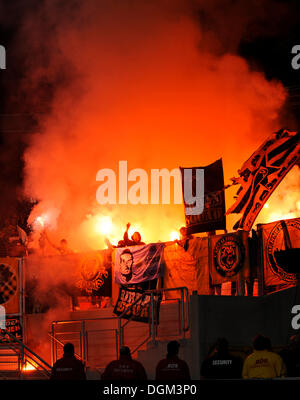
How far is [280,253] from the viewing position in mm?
15078

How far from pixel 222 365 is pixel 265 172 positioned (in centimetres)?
694

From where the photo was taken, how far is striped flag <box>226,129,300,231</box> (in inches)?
658

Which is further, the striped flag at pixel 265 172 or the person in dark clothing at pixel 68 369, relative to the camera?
the striped flag at pixel 265 172

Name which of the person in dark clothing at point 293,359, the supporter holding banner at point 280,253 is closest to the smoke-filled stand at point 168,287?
the supporter holding banner at point 280,253

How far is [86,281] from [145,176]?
3483 mm

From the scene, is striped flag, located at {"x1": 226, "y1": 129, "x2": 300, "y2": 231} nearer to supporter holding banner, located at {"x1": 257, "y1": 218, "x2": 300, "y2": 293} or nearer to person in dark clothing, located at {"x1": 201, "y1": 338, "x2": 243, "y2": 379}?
supporter holding banner, located at {"x1": 257, "y1": 218, "x2": 300, "y2": 293}

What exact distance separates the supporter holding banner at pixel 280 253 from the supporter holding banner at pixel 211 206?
59.0 inches

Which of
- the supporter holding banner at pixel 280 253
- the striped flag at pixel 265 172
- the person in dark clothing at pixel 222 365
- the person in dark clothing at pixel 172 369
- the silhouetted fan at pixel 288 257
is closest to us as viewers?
the person in dark clothing at pixel 172 369

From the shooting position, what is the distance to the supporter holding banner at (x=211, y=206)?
56.1 ft

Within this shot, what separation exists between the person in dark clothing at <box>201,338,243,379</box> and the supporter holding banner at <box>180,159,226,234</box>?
6.35m

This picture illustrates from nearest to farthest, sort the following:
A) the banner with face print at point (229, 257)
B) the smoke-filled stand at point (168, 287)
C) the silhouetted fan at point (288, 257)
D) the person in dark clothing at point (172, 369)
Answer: the person in dark clothing at point (172, 369) < the smoke-filled stand at point (168, 287) < the silhouetted fan at point (288, 257) < the banner with face print at point (229, 257)
